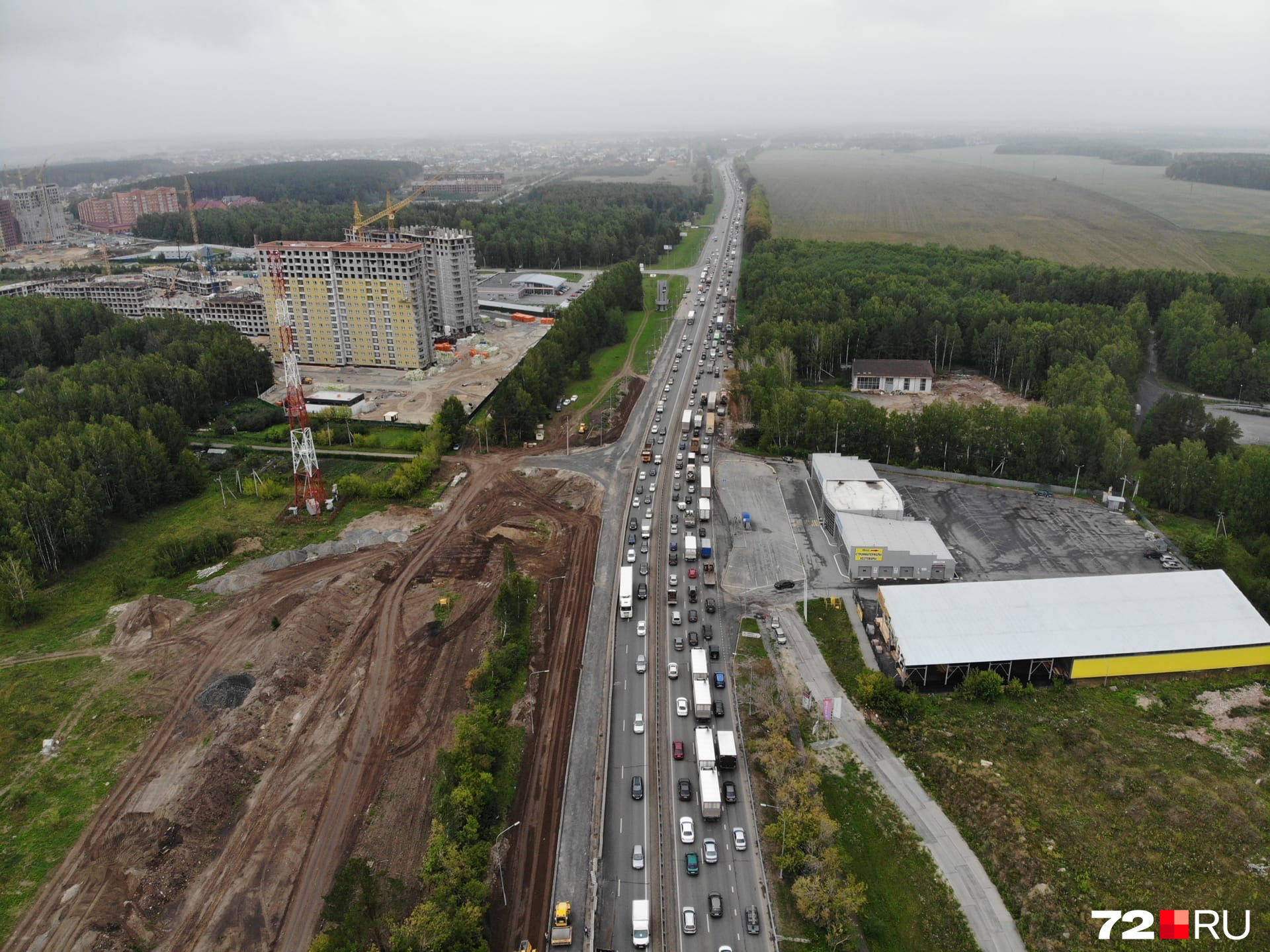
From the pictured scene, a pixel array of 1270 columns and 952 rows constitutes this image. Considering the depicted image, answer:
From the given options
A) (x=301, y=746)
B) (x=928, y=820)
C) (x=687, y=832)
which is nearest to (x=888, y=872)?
(x=928, y=820)

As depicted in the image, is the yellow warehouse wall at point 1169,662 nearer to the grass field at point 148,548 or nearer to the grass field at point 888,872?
the grass field at point 888,872

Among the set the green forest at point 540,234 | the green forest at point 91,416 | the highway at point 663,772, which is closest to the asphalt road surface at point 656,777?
the highway at point 663,772

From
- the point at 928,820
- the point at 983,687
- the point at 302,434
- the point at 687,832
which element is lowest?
the point at 928,820

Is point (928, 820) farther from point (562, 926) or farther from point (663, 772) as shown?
point (562, 926)

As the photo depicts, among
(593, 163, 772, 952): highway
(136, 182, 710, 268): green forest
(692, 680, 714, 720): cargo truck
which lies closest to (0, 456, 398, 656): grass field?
(593, 163, 772, 952): highway

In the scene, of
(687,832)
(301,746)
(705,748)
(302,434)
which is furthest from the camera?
(302,434)

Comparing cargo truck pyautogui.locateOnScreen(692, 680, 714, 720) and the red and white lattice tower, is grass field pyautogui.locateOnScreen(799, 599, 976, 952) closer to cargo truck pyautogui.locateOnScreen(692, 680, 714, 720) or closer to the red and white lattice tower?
cargo truck pyautogui.locateOnScreen(692, 680, 714, 720)
